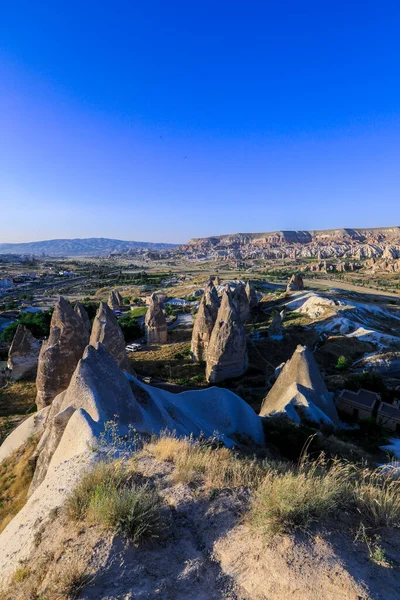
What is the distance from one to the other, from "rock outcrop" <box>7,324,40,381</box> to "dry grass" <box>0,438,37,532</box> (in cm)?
1473

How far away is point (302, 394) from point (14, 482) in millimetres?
11065

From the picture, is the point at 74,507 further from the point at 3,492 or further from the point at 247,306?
the point at 247,306

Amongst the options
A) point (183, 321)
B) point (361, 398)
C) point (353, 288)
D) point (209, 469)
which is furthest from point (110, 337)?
point (353, 288)

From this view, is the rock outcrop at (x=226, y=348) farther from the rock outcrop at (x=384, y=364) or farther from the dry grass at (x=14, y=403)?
the rock outcrop at (x=384, y=364)

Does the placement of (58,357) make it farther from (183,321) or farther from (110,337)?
(183,321)

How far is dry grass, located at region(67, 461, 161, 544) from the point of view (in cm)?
335

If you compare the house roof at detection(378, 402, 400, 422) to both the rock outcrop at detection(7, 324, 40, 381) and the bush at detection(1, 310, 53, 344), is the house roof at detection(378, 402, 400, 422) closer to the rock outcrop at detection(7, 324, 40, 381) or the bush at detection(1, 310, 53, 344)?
the rock outcrop at detection(7, 324, 40, 381)

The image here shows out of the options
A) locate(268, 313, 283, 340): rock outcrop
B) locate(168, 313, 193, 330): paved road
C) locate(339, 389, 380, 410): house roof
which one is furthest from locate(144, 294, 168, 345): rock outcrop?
locate(339, 389, 380, 410): house roof

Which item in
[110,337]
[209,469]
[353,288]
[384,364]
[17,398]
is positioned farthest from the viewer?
[353,288]

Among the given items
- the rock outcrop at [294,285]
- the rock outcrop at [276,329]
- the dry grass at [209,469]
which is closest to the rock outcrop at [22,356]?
the dry grass at [209,469]

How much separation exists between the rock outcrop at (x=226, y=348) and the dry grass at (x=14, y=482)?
42.0 ft

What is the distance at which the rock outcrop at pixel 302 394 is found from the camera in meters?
13.0

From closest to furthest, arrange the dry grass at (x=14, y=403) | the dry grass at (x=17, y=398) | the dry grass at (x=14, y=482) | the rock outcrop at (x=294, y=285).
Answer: the dry grass at (x=14, y=482) → the dry grass at (x=14, y=403) → the dry grass at (x=17, y=398) → the rock outcrop at (x=294, y=285)

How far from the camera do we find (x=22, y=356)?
22.5 meters
